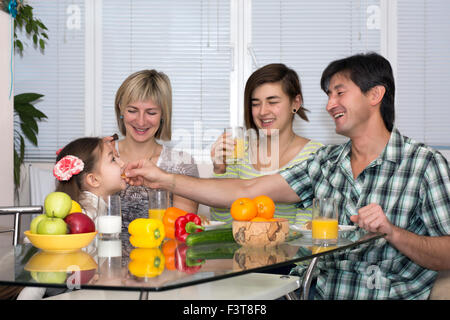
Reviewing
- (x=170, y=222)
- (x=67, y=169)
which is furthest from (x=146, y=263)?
(x=67, y=169)

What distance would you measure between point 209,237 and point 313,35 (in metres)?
3.10

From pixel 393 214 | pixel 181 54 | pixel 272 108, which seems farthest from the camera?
pixel 181 54

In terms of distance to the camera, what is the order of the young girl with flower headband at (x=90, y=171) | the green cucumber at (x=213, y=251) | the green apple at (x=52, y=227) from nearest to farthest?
the green cucumber at (x=213, y=251) → the green apple at (x=52, y=227) → the young girl with flower headband at (x=90, y=171)

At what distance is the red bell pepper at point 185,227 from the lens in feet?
5.77

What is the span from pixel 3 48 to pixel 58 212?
224cm

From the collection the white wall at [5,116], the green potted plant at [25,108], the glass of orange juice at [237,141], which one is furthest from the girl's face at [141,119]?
the green potted plant at [25,108]

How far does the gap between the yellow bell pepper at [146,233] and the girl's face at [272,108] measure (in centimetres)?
147

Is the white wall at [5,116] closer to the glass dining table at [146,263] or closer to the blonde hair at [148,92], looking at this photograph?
the blonde hair at [148,92]

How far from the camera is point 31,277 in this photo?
4.07 feet

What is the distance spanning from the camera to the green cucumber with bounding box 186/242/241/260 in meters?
1.45

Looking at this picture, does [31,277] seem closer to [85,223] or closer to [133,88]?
[85,223]

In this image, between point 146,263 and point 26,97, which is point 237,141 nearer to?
point 146,263

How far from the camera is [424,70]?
14.4 ft
